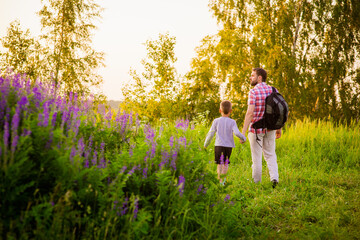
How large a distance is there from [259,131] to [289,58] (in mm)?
13346

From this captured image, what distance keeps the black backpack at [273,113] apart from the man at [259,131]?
89mm

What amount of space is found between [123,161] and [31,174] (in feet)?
3.14

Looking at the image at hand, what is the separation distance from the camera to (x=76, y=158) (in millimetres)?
2387

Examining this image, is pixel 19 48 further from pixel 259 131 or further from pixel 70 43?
pixel 259 131

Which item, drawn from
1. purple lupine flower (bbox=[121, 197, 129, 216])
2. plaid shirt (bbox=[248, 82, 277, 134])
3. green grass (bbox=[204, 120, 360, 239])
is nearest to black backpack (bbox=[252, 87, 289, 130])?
plaid shirt (bbox=[248, 82, 277, 134])

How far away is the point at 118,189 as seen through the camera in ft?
8.64

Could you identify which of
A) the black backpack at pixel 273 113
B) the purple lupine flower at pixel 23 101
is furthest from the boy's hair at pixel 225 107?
the purple lupine flower at pixel 23 101

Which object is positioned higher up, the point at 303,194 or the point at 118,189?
the point at 118,189

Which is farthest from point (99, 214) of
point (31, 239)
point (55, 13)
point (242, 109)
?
point (242, 109)

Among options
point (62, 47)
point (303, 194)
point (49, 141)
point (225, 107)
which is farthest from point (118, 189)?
point (62, 47)

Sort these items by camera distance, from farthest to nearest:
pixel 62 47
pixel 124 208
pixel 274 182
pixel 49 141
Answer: pixel 62 47 < pixel 274 182 < pixel 124 208 < pixel 49 141

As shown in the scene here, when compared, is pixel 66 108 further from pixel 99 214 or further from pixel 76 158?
pixel 99 214

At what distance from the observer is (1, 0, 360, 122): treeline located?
1797 centimetres

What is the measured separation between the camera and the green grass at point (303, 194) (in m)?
4.02
